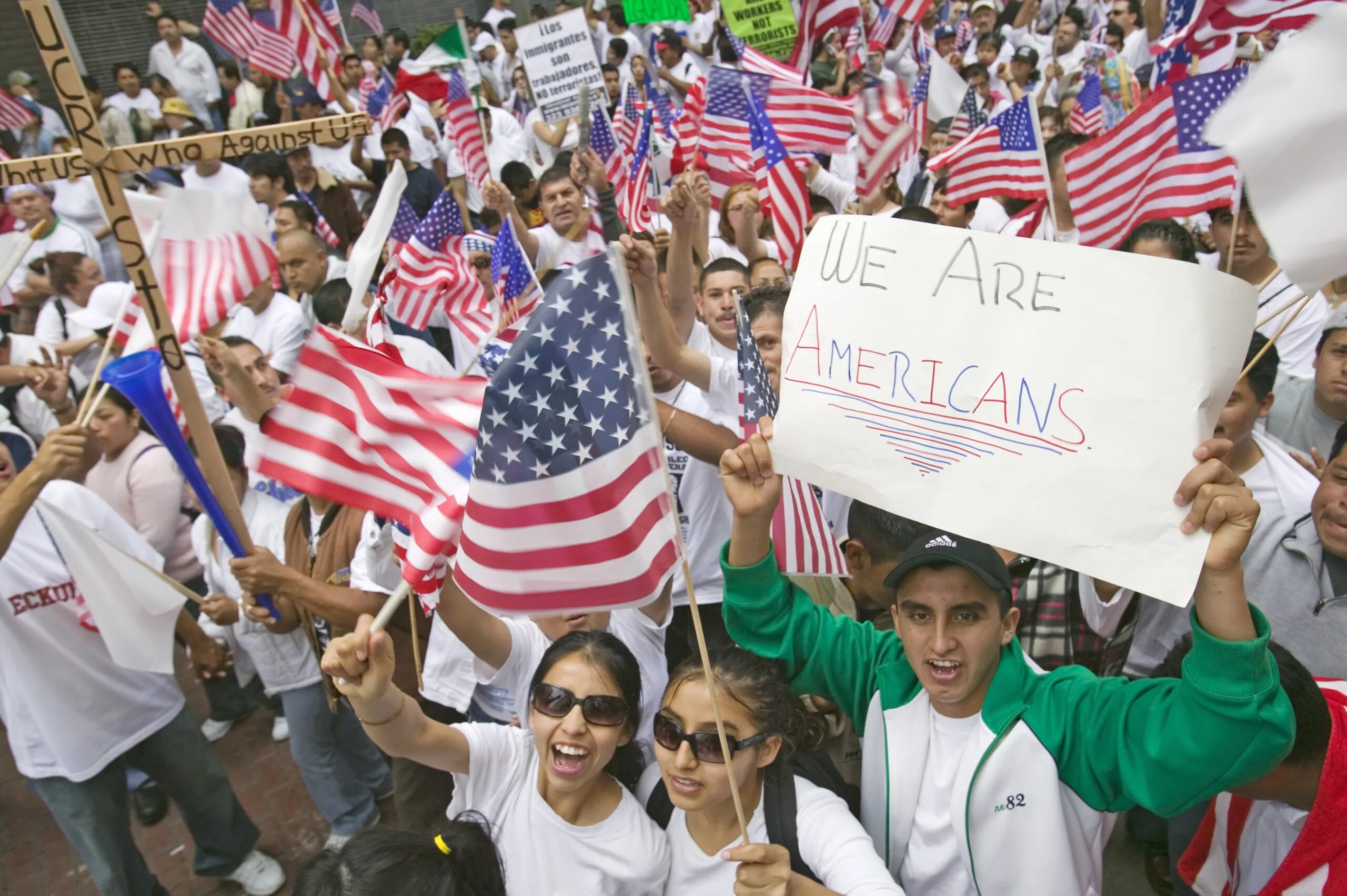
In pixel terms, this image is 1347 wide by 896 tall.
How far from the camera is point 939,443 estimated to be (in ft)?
6.23

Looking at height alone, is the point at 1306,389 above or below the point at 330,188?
below

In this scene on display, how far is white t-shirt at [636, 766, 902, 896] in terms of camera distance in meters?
2.07

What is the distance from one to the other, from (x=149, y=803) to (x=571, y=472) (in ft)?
13.0

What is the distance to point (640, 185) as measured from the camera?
6043 mm

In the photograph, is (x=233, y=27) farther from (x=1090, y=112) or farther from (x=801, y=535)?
(x=801, y=535)

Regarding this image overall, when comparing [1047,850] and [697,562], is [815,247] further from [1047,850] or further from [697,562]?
[697,562]

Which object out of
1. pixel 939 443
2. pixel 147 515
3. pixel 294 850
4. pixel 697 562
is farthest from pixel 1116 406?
pixel 147 515

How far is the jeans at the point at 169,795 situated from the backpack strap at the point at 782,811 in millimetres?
2768

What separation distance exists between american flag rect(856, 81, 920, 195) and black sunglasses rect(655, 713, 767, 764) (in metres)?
4.05

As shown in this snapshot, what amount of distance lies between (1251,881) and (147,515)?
4.87 metres

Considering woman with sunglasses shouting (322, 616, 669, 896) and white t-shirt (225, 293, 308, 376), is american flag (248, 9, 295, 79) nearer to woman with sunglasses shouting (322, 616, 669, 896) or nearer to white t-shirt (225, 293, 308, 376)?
white t-shirt (225, 293, 308, 376)

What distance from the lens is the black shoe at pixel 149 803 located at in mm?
4691

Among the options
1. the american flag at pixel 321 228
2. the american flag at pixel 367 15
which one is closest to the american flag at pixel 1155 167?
the american flag at pixel 321 228

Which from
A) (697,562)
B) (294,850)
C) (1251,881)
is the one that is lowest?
(294,850)
